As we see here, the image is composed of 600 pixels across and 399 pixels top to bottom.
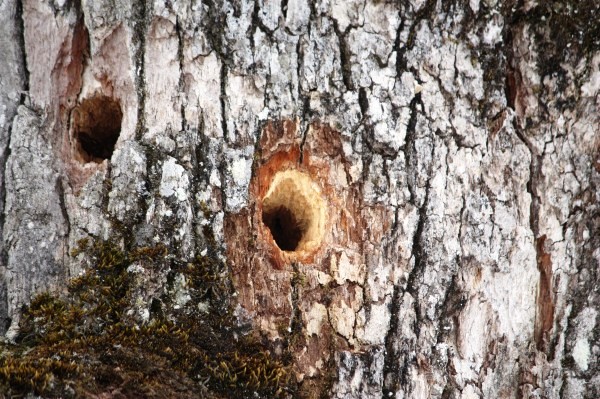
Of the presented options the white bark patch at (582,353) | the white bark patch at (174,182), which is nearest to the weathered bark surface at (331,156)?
the white bark patch at (174,182)

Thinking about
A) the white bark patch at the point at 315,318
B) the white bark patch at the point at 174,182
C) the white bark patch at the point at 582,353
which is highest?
the white bark patch at the point at 174,182

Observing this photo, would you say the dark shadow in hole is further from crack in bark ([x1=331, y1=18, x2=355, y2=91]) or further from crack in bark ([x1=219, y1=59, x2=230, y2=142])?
crack in bark ([x1=331, y1=18, x2=355, y2=91])

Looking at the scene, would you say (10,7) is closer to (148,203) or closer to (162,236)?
(148,203)

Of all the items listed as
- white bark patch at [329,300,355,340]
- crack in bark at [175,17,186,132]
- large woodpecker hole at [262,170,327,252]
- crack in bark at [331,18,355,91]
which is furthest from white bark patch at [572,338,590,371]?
crack in bark at [175,17,186,132]

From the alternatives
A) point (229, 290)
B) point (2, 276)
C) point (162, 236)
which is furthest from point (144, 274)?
point (2, 276)

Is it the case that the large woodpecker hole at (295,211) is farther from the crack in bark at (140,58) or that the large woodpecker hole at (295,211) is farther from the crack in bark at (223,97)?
the crack in bark at (140,58)

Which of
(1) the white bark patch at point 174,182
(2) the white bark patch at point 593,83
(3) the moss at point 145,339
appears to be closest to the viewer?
(3) the moss at point 145,339
